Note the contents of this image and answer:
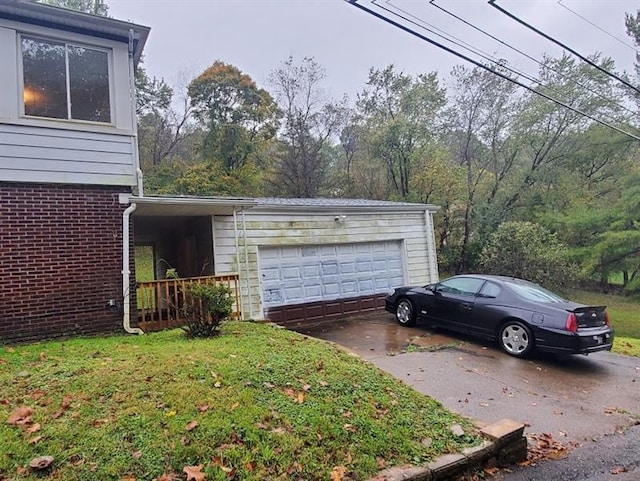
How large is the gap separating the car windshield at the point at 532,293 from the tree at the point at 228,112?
55.5 feet

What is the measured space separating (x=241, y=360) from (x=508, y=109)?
66.3 feet

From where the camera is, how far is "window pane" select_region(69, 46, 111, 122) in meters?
6.96

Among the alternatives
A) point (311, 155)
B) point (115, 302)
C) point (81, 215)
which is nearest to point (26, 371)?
point (115, 302)

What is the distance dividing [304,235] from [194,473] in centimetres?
808

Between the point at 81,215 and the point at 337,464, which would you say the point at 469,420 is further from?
the point at 81,215

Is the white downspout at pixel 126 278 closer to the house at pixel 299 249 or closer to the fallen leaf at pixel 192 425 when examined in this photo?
the house at pixel 299 249

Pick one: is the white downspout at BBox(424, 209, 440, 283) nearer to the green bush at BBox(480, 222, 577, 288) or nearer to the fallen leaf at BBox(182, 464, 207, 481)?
the green bush at BBox(480, 222, 577, 288)

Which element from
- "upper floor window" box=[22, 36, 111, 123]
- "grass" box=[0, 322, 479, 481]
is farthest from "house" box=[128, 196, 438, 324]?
"grass" box=[0, 322, 479, 481]

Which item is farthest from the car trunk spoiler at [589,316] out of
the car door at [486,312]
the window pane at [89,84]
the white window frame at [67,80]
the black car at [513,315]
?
the window pane at [89,84]

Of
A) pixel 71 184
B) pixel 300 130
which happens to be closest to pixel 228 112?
pixel 300 130

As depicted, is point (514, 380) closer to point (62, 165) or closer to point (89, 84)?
point (62, 165)

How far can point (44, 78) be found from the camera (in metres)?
6.77

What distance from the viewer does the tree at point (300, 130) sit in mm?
24656

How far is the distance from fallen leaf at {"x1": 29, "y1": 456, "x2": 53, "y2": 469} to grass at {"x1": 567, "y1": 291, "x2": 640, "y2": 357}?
942cm
